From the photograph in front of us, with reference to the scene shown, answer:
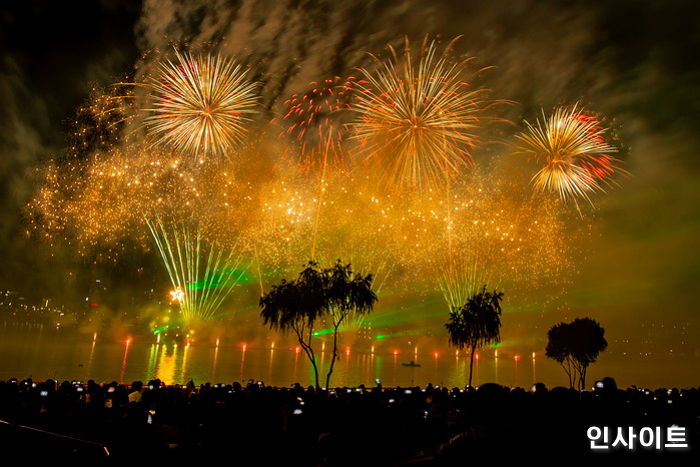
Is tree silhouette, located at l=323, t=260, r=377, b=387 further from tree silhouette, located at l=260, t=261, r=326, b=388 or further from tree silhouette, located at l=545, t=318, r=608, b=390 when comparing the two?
tree silhouette, located at l=545, t=318, r=608, b=390

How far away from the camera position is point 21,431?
5.47 metres

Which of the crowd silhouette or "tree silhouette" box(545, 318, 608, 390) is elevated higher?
"tree silhouette" box(545, 318, 608, 390)

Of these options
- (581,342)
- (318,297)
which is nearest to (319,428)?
(318,297)

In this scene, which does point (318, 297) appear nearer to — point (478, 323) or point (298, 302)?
point (298, 302)

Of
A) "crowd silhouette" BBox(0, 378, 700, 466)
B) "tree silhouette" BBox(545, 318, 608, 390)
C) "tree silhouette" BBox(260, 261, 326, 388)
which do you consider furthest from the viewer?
"tree silhouette" BBox(545, 318, 608, 390)

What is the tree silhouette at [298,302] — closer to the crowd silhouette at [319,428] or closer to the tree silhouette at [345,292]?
the tree silhouette at [345,292]

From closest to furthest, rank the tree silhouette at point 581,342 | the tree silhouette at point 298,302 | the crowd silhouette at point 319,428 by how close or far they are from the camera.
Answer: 1. the crowd silhouette at point 319,428
2. the tree silhouette at point 298,302
3. the tree silhouette at point 581,342

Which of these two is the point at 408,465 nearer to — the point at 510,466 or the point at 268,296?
the point at 510,466

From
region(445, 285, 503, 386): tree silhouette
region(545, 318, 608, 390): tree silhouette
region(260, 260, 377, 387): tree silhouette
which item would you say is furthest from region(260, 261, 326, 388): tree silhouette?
region(545, 318, 608, 390): tree silhouette

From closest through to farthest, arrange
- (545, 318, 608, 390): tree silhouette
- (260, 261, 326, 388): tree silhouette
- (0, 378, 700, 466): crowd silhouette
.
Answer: (0, 378, 700, 466): crowd silhouette → (260, 261, 326, 388): tree silhouette → (545, 318, 608, 390): tree silhouette

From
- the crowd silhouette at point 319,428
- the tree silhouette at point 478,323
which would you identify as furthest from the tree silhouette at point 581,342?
the crowd silhouette at point 319,428

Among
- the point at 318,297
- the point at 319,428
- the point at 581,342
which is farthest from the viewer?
the point at 581,342

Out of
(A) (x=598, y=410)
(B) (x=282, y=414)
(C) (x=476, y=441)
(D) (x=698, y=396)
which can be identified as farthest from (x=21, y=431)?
(D) (x=698, y=396)

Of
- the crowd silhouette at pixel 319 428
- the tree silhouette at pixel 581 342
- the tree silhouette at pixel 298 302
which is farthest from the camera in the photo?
the tree silhouette at pixel 581 342
